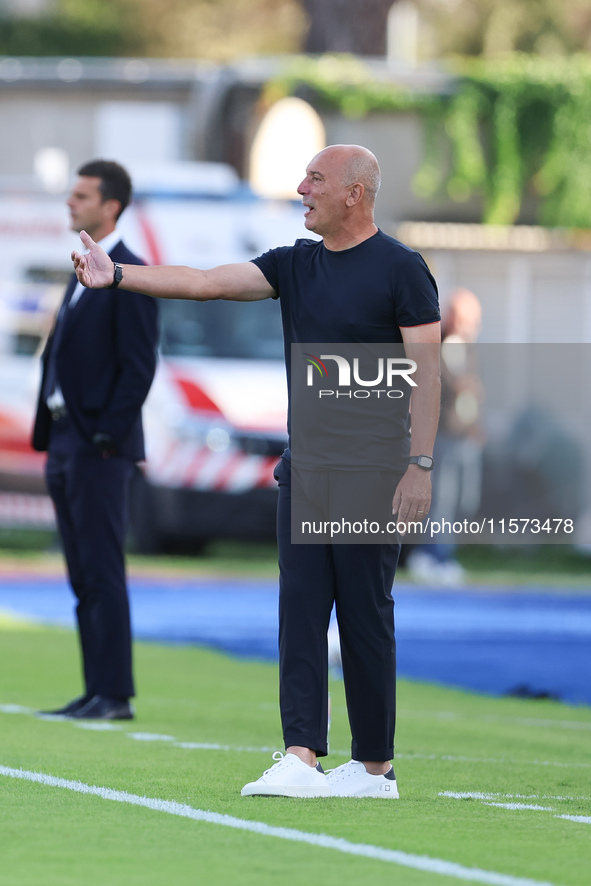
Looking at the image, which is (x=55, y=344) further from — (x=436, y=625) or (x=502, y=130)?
(x=502, y=130)

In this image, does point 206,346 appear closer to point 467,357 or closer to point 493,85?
point 467,357

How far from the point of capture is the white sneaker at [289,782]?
17.0 ft

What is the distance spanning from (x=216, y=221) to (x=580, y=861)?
1155cm

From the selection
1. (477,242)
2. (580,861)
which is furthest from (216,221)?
(580,861)

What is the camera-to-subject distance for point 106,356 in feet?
23.8

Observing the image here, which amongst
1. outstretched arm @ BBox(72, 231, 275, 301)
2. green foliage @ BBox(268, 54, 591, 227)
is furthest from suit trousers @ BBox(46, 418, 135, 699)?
green foliage @ BBox(268, 54, 591, 227)

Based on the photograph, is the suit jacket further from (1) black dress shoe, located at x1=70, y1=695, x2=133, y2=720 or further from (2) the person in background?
(2) the person in background

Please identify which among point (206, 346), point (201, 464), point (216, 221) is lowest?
point (201, 464)

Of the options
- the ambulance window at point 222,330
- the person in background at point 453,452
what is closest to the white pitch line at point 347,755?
the person in background at point 453,452

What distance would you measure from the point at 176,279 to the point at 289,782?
1527 mm

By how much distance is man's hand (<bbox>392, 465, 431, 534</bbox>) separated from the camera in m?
5.25

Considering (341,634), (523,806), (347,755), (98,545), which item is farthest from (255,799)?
(98,545)

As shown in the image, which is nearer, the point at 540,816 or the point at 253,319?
the point at 540,816

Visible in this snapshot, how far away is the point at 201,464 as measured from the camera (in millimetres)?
14938
